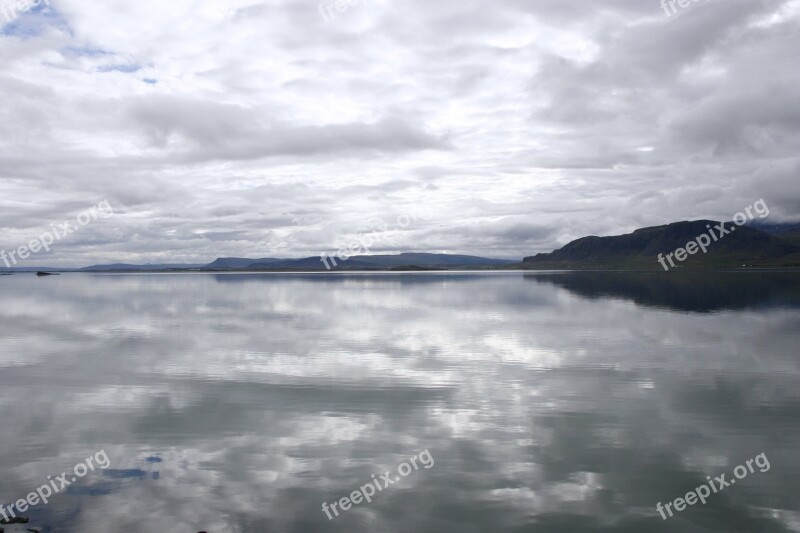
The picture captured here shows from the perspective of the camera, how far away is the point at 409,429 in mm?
17875

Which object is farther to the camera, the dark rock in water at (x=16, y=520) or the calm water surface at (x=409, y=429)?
the calm water surface at (x=409, y=429)

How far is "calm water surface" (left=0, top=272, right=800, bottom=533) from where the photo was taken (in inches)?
490

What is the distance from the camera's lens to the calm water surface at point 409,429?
12.5 m

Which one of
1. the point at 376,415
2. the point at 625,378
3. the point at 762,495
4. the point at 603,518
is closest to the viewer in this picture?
the point at 603,518

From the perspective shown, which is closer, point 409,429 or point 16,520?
point 16,520

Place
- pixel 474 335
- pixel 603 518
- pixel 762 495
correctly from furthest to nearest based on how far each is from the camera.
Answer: pixel 474 335 → pixel 762 495 → pixel 603 518

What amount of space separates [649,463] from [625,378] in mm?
10392

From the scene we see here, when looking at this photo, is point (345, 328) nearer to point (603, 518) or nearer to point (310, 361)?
point (310, 361)

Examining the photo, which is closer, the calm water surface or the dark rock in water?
the dark rock in water

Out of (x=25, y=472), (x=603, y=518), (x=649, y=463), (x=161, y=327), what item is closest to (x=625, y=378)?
(x=649, y=463)

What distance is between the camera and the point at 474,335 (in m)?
38.7

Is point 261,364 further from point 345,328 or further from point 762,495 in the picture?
point 762,495

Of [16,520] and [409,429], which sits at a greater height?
[16,520]

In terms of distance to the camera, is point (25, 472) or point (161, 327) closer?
point (25, 472)
